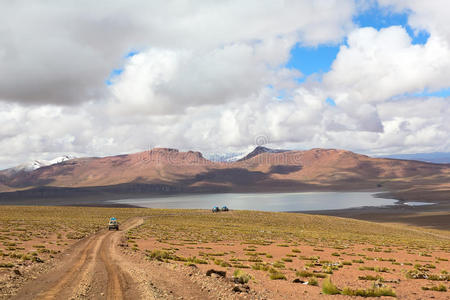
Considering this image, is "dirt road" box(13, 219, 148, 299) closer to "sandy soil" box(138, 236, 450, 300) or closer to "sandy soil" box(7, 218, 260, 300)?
"sandy soil" box(7, 218, 260, 300)

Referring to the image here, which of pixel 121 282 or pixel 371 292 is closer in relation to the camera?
pixel 371 292

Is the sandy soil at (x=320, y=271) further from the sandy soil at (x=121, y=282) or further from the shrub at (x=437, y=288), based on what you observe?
the sandy soil at (x=121, y=282)

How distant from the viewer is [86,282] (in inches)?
632

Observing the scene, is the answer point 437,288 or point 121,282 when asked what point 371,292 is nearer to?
point 437,288

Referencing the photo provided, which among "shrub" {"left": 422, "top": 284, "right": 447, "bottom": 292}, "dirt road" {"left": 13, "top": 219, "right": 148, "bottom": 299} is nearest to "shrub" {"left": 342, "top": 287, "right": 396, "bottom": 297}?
"shrub" {"left": 422, "top": 284, "right": 447, "bottom": 292}

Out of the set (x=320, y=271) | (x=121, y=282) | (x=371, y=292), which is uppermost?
(x=371, y=292)

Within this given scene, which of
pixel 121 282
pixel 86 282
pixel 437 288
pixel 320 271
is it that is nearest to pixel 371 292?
pixel 437 288

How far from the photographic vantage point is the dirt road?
14008mm

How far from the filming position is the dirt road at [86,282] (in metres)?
14.0

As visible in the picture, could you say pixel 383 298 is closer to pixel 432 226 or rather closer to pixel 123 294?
pixel 123 294

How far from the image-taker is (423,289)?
1548 centimetres

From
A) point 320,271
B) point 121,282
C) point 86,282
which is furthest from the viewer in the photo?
point 320,271

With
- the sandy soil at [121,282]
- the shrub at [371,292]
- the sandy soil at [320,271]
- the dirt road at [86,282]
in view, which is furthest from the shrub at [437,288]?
the dirt road at [86,282]

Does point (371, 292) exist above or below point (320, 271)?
above
